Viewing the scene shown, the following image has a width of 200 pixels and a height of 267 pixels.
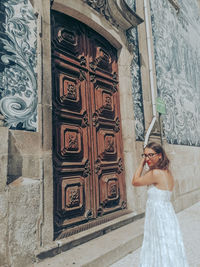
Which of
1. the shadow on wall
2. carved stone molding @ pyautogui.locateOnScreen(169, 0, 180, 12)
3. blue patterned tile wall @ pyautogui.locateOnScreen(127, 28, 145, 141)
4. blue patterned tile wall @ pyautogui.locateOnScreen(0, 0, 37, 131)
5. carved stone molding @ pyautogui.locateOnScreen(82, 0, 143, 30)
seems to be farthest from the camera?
carved stone molding @ pyautogui.locateOnScreen(169, 0, 180, 12)

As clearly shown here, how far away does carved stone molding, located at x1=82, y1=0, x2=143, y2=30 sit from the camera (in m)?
3.52

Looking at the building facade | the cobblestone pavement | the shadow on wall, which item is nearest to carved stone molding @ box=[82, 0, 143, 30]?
the building facade

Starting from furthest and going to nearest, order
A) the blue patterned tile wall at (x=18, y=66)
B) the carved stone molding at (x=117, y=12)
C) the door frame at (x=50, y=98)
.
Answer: the carved stone molding at (x=117, y=12) → the door frame at (x=50, y=98) → the blue patterned tile wall at (x=18, y=66)

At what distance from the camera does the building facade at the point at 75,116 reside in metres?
2.12

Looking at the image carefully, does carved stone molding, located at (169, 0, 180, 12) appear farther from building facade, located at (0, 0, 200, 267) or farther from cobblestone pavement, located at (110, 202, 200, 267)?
cobblestone pavement, located at (110, 202, 200, 267)

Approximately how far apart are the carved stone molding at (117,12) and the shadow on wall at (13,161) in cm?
255

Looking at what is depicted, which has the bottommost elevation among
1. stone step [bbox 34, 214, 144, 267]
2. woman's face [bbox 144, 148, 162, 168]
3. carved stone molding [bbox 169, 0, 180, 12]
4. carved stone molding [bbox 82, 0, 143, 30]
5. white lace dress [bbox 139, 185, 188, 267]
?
stone step [bbox 34, 214, 144, 267]

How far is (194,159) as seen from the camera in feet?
19.9

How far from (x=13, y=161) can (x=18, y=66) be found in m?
1.00

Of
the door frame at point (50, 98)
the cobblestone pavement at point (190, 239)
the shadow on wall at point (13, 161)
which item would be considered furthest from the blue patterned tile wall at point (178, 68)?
the shadow on wall at point (13, 161)

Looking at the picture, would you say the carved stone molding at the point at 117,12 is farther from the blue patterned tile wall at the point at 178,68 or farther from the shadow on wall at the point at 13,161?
the shadow on wall at the point at 13,161

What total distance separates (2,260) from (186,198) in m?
4.29

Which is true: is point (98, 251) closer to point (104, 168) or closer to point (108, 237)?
point (108, 237)

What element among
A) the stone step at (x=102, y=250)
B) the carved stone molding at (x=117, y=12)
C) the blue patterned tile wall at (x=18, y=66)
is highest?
the carved stone molding at (x=117, y=12)
